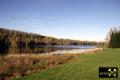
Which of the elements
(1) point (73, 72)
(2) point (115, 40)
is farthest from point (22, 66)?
(2) point (115, 40)

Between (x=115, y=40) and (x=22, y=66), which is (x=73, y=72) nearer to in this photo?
(x=22, y=66)

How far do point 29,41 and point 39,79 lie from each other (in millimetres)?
160742

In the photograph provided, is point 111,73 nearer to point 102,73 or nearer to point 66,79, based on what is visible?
point 102,73

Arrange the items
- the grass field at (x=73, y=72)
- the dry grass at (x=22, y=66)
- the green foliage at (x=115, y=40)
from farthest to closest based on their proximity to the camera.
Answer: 1. the green foliage at (x=115, y=40)
2. the dry grass at (x=22, y=66)
3. the grass field at (x=73, y=72)

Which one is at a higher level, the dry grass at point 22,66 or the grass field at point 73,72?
the grass field at point 73,72

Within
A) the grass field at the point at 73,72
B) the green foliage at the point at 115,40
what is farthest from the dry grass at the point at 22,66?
the green foliage at the point at 115,40

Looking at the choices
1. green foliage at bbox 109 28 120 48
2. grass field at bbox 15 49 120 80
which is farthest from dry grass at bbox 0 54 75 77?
green foliage at bbox 109 28 120 48

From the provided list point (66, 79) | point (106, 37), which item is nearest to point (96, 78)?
point (66, 79)

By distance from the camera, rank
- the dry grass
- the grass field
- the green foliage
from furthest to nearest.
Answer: the green foliage < the dry grass < the grass field

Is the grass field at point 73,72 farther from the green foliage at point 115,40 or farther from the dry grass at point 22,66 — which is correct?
the green foliage at point 115,40

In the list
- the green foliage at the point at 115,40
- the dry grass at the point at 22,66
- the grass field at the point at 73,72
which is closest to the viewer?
the grass field at the point at 73,72

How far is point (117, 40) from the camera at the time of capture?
76812mm

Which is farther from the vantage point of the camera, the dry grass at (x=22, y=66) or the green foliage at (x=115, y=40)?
the green foliage at (x=115, y=40)

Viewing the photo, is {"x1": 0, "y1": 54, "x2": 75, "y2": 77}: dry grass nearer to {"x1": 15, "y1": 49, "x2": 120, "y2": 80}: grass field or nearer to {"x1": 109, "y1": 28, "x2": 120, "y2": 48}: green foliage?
{"x1": 15, "y1": 49, "x2": 120, "y2": 80}: grass field
